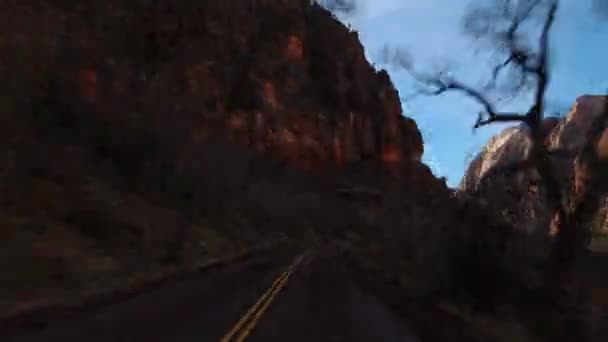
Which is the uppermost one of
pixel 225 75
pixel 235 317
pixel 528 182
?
pixel 225 75

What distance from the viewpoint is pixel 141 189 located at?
41.0 m

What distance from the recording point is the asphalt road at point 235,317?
11969 millimetres

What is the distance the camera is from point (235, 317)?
48.9ft

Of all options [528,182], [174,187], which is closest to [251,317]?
[528,182]

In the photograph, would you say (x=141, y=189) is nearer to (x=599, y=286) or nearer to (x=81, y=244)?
(x=81, y=244)

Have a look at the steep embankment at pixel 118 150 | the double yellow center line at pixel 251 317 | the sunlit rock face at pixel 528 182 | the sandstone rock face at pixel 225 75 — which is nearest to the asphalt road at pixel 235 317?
the double yellow center line at pixel 251 317

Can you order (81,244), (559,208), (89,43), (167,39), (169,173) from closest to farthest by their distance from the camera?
(559,208) → (81,244) → (169,173) → (89,43) → (167,39)

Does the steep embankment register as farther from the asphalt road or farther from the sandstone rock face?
the asphalt road

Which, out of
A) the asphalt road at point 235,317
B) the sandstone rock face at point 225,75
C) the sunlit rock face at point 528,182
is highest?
the sandstone rock face at point 225,75

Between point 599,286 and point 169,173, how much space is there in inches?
907

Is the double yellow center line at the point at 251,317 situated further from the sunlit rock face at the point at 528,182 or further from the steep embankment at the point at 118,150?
the sunlit rock face at the point at 528,182

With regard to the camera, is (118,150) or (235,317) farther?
(118,150)

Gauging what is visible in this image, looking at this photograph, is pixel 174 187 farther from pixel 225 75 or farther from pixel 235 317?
pixel 225 75

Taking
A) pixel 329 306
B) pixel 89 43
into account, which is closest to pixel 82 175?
pixel 89 43
